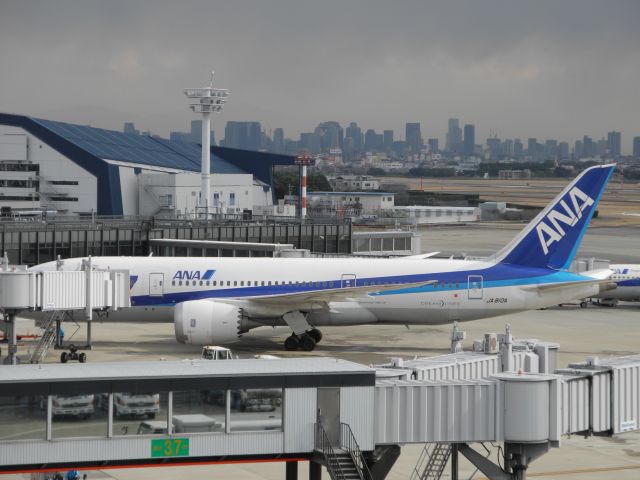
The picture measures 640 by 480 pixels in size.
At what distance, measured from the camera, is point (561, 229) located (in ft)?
192

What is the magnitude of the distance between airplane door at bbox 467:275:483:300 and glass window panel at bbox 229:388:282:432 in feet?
111

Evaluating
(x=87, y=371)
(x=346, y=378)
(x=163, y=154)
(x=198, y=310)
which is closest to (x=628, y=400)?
(x=346, y=378)

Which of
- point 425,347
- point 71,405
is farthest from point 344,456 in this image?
point 425,347

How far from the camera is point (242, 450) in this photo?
24094 mm

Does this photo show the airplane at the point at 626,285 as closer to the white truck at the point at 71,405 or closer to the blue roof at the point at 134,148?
the white truck at the point at 71,405

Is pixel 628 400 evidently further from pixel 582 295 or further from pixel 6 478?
pixel 582 295

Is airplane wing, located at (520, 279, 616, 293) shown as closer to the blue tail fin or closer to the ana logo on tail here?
the blue tail fin

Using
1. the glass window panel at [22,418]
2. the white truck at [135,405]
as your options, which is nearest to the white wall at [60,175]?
the white truck at [135,405]

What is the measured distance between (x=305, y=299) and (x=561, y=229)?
1359 centimetres

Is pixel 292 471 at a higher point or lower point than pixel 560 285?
→ lower

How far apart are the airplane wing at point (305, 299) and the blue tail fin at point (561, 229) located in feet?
16.4

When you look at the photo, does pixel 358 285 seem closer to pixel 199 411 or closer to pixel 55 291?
pixel 55 291

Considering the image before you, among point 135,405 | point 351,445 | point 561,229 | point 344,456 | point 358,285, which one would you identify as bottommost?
point 344,456

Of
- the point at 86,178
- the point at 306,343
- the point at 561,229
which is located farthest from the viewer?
the point at 86,178
